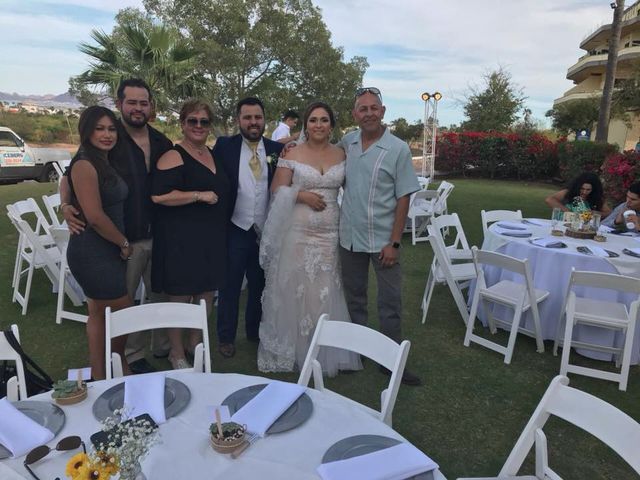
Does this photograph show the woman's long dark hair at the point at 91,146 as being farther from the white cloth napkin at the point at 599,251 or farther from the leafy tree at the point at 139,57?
the leafy tree at the point at 139,57

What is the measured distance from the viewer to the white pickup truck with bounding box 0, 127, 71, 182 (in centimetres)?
1274

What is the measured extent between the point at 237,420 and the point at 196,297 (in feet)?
5.88

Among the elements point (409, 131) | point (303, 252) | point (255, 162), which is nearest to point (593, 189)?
point (303, 252)

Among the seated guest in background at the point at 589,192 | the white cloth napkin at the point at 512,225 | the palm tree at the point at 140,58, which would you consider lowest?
the white cloth napkin at the point at 512,225

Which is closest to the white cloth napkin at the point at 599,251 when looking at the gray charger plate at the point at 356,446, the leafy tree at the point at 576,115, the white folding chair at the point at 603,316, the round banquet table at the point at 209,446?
the white folding chair at the point at 603,316

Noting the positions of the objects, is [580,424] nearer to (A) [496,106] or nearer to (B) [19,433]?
(B) [19,433]

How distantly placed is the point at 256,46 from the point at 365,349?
18707 millimetres

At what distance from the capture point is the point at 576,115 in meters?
26.6

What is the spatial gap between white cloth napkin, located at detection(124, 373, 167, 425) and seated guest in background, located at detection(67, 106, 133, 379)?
923mm

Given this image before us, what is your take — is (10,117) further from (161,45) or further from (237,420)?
(237,420)

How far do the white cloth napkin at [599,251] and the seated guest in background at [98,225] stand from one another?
12.0ft

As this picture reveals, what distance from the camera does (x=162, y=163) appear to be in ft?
9.33

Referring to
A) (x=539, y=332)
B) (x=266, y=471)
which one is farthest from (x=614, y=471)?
(x=266, y=471)

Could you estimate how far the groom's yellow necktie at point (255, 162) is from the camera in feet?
10.5
